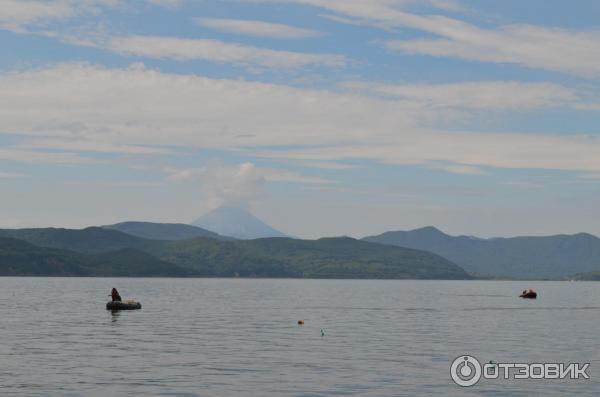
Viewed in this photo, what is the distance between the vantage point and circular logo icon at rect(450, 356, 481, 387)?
201 feet

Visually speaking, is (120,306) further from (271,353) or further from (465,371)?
(465,371)

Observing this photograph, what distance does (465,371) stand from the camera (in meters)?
67.4

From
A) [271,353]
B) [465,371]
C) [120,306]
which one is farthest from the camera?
[120,306]

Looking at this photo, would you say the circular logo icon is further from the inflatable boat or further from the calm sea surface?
the inflatable boat

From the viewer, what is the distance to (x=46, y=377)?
60.6 meters

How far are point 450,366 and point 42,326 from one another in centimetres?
6386

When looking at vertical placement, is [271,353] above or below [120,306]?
Answer: below

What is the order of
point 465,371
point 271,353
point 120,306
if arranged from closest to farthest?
1. point 465,371
2. point 271,353
3. point 120,306

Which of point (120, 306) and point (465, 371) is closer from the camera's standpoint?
point (465, 371)

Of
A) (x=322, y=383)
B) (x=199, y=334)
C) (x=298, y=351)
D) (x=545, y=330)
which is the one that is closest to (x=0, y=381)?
(x=322, y=383)

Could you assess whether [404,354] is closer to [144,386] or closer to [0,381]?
[144,386]

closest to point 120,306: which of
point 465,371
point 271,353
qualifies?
point 271,353

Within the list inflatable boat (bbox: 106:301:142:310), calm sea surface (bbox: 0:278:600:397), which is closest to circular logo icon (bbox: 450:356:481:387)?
calm sea surface (bbox: 0:278:600:397)

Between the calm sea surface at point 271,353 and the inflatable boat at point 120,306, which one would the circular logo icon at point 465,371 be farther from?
the inflatable boat at point 120,306
